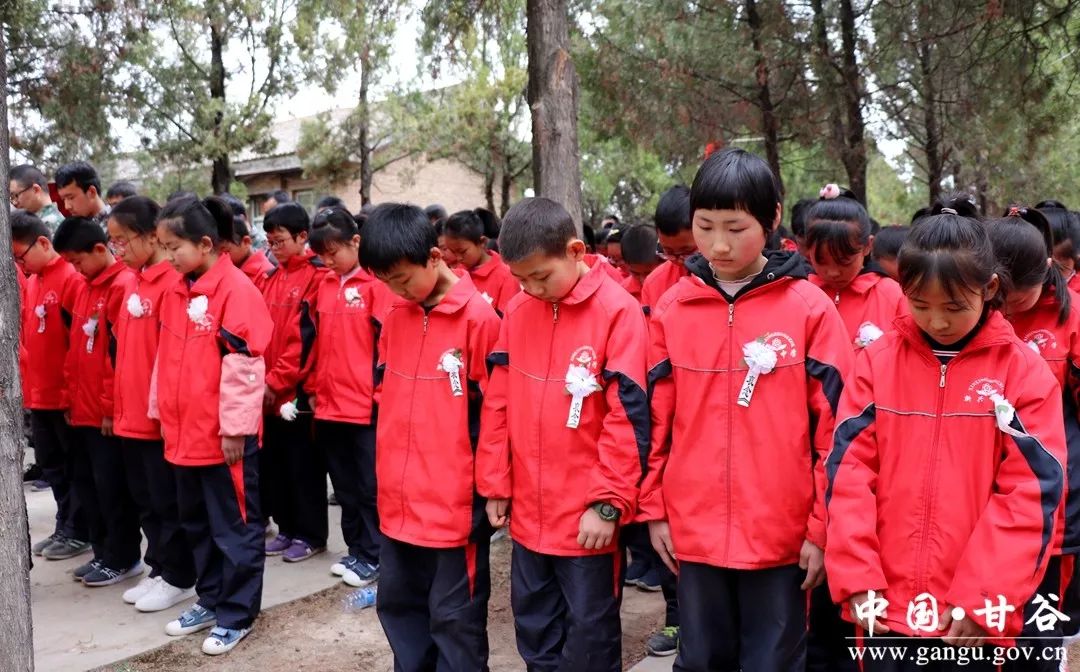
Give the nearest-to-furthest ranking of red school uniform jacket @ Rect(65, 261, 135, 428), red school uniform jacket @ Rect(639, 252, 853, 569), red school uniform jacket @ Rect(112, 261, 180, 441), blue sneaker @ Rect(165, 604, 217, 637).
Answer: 1. red school uniform jacket @ Rect(639, 252, 853, 569)
2. blue sneaker @ Rect(165, 604, 217, 637)
3. red school uniform jacket @ Rect(112, 261, 180, 441)
4. red school uniform jacket @ Rect(65, 261, 135, 428)

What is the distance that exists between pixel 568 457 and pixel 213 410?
72.3 inches

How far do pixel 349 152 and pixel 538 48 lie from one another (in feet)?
37.7

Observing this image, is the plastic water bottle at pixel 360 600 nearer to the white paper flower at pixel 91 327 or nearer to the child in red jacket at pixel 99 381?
the child in red jacket at pixel 99 381

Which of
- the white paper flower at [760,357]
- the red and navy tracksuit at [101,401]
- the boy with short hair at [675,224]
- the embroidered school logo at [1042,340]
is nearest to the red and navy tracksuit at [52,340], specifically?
the red and navy tracksuit at [101,401]

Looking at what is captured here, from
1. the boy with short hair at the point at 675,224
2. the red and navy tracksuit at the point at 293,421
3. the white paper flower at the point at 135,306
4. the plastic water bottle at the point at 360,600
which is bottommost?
the plastic water bottle at the point at 360,600

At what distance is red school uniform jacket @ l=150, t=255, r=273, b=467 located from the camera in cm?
385

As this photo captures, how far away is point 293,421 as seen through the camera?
5141 millimetres

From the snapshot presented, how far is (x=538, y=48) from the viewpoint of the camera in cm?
530

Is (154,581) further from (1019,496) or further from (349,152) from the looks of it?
(349,152)

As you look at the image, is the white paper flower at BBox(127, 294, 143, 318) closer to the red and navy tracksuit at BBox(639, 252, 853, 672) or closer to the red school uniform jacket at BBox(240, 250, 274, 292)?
the red school uniform jacket at BBox(240, 250, 274, 292)

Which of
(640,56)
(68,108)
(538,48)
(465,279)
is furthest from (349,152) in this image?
(465,279)

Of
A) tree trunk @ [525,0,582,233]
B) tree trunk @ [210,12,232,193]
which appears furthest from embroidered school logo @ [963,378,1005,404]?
tree trunk @ [210,12,232,193]

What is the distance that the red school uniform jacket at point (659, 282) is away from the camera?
4156 millimetres

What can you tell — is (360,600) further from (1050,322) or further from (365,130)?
(365,130)
